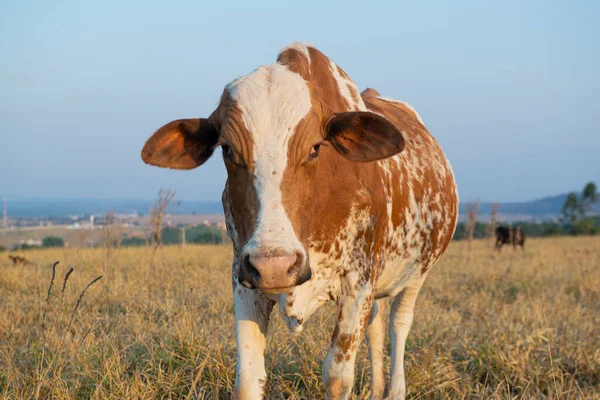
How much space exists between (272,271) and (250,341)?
35.9 inches

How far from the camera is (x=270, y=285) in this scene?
2473mm

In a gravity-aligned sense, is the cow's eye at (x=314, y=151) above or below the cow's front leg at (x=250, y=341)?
above

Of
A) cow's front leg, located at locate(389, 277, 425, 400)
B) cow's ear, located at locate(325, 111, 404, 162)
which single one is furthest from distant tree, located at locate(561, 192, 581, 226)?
cow's ear, located at locate(325, 111, 404, 162)

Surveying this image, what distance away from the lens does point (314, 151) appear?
295 centimetres

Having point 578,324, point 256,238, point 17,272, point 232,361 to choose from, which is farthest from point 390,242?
point 17,272

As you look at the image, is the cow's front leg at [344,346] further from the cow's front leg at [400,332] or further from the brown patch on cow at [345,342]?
the cow's front leg at [400,332]

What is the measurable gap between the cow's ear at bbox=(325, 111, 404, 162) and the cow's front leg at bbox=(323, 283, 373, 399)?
768 millimetres

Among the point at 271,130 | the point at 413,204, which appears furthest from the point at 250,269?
the point at 413,204

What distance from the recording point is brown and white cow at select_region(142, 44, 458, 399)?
8.77ft

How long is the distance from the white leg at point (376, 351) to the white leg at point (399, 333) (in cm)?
10

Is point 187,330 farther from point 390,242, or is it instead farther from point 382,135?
point 382,135

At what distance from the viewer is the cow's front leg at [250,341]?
3145 millimetres

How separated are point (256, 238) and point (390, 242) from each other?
1.58m

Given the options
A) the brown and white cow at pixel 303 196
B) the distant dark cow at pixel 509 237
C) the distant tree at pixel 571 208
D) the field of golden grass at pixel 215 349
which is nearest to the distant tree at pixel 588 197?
the distant tree at pixel 571 208
